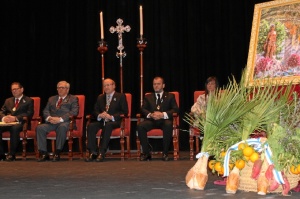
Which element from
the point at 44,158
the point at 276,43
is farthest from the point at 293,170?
the point at 44,158

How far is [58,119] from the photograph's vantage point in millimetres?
8016

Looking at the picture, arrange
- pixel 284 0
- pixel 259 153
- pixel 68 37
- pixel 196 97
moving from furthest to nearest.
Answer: pixel 68 37, pixel 196 97, pixel 284 0, pixel 259 153

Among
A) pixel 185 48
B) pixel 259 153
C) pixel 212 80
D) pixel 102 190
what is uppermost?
pixel 185 48

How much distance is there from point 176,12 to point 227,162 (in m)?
5.65

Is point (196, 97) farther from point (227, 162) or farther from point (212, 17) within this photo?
point (227, 162)

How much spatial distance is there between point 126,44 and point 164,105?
6.23ft

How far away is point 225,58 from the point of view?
9000mm

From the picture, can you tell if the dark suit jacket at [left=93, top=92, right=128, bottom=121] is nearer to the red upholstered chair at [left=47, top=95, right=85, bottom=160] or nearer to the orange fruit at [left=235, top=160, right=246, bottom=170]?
the red upholstered chair at [left=47, top=95, right=85, bottom=160]

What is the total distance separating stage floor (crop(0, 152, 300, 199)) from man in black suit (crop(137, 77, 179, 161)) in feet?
3.65

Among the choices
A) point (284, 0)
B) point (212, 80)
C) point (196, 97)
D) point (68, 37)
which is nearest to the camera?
point (284, 0)

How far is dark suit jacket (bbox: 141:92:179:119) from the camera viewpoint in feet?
25.9

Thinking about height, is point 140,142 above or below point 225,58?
below

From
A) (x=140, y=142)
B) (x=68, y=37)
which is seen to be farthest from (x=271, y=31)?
(x=68, y=37)

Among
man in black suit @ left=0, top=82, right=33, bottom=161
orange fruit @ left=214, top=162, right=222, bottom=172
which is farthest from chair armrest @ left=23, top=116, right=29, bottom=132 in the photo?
orange fruit @ left=214, top=162, right=222, bottom=172
